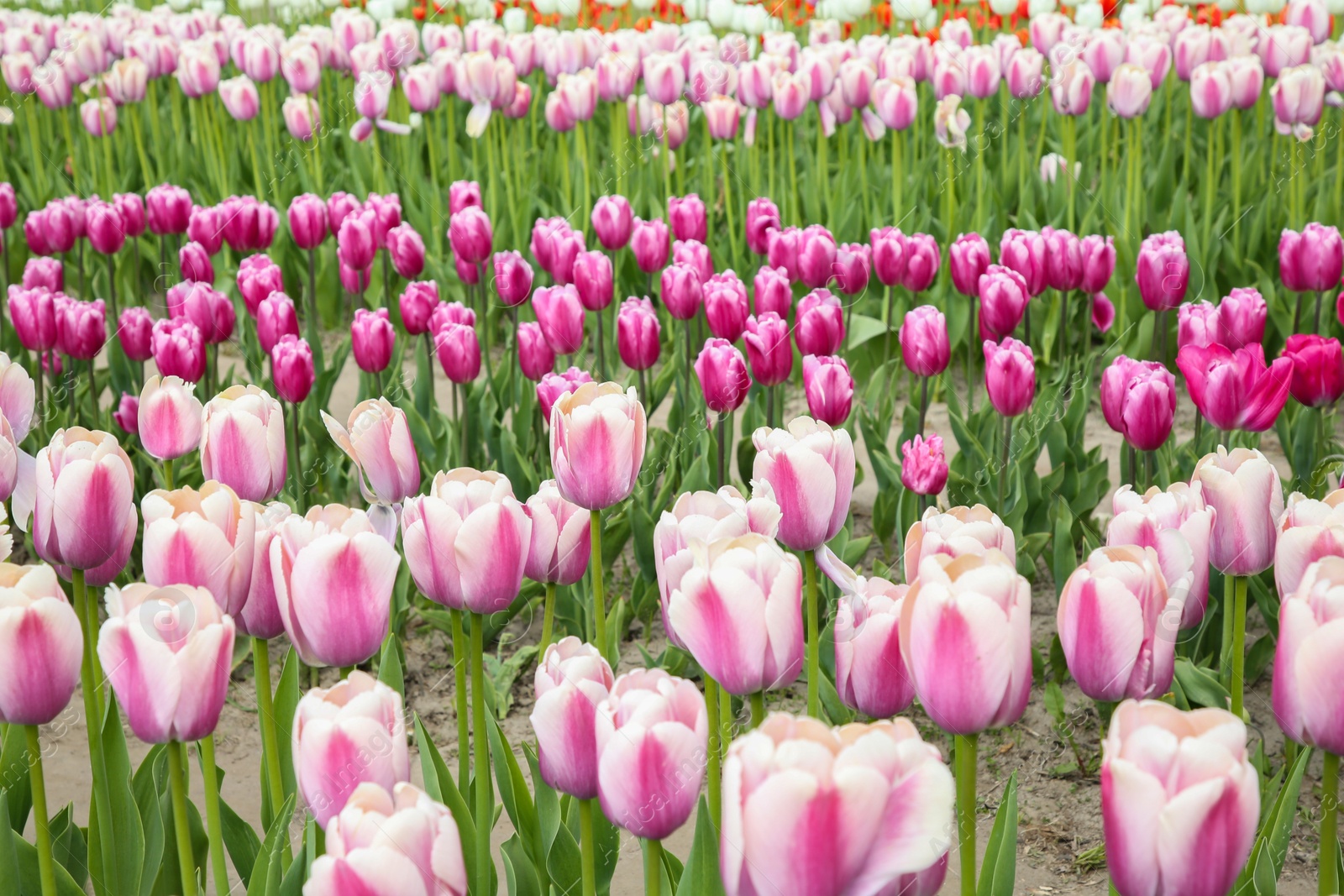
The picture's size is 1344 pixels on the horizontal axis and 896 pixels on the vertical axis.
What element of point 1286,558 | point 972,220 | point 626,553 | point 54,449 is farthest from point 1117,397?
point 972,220

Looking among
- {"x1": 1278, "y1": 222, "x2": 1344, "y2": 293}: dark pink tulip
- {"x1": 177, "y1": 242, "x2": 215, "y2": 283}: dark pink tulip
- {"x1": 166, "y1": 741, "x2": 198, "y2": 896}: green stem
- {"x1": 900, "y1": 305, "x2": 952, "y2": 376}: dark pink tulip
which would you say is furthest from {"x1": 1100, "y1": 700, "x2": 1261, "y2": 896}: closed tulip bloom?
{"x1": 177, "y1": 242, "x2": 215, "y2": 283}: dark pink tulip

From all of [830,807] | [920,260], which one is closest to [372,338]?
[920,260]

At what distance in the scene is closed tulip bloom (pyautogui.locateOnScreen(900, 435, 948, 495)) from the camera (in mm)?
2352

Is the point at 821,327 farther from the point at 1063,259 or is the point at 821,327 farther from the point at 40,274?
the point at 40,274

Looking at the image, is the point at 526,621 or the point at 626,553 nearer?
the point at 526,621

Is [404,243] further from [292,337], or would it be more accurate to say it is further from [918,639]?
[918,639]

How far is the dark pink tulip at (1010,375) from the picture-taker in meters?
2.65

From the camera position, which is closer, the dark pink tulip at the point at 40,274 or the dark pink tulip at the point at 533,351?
the dark pink tulip at the point at 533,351

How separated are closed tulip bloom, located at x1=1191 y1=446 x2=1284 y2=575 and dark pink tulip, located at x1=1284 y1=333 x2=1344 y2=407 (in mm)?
992

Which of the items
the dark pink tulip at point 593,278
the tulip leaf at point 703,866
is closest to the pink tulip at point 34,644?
the tulip leaf at point 703,866

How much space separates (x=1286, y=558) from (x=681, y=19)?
9491 mm

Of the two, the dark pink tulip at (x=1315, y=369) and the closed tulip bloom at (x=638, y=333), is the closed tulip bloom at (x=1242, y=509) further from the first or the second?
the closed tulip bloom at (x=638, y=333)

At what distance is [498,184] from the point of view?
561cm

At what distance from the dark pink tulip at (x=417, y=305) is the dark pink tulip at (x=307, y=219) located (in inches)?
27.7
